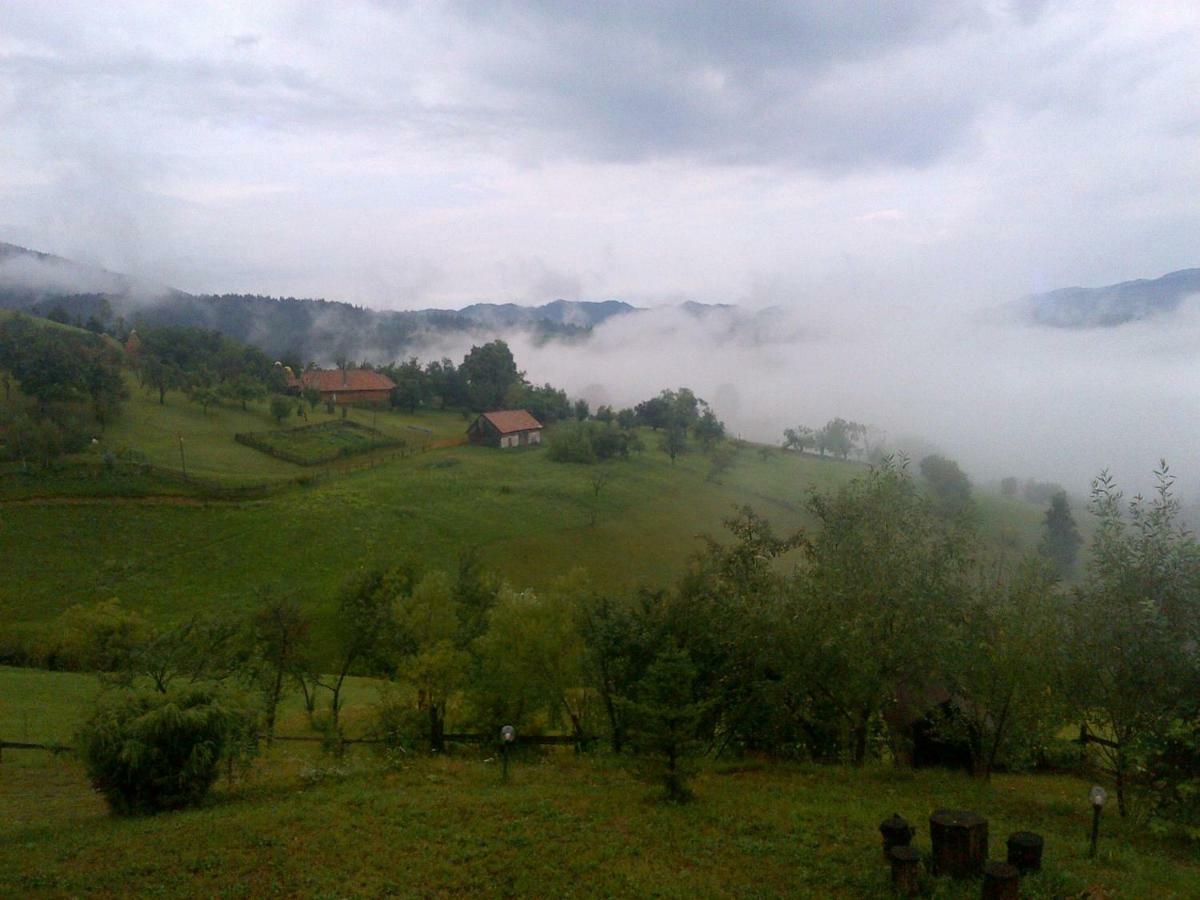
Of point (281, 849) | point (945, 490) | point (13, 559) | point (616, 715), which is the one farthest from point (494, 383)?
point (281, 849)

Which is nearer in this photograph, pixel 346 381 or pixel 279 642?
pixel 279 642

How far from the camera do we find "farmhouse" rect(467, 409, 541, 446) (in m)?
86.0

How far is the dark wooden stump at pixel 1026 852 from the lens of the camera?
444 inches

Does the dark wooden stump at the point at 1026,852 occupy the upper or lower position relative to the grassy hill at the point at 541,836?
upper

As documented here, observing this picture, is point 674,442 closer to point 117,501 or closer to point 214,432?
point 214,432

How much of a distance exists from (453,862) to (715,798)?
5.80 metres

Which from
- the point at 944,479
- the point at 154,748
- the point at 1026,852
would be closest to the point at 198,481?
the point at 154,748

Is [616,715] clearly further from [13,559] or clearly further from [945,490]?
[945,490]

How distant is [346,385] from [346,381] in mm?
1356

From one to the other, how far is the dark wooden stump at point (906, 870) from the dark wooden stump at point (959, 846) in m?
0.53

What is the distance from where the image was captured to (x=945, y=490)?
76688 millimetres

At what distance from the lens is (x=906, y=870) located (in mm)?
11180

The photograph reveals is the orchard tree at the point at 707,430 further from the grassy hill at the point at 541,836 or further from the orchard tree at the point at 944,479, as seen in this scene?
the grassy hill at the point at 541,836

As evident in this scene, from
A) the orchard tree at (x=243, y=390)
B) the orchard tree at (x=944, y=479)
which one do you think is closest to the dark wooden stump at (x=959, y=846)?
the orchard tree at (x=944, y=479)
